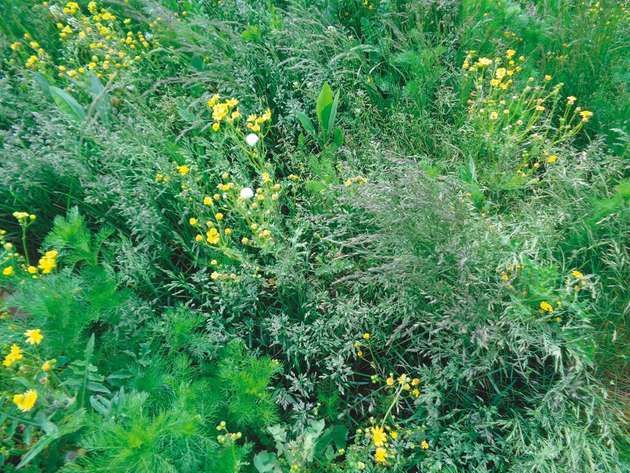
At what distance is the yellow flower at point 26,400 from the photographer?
1.47 metres

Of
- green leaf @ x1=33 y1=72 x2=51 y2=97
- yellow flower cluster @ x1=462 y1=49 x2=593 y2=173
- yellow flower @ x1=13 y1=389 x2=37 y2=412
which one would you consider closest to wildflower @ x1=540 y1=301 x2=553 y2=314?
yellow flower cluster @ x1=462 y1=49 x2=593 y2=173

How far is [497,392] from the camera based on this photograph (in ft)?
5.97

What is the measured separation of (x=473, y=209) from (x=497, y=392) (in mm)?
729

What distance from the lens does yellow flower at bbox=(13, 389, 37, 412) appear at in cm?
147

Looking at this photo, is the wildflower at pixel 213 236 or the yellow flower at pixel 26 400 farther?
the wildflower at pixel 213 236

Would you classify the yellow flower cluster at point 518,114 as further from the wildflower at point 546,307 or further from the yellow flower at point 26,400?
the yellow flower at point 26,400

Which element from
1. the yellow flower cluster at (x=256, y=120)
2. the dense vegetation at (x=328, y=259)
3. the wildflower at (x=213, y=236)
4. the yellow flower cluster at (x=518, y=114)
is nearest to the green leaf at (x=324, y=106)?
the dense vegetation at (x=328, y=259)

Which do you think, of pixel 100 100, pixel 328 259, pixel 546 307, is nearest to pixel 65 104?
pixel 100 100

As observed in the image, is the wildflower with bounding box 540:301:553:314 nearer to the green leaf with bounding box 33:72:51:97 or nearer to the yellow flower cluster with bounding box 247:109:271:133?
the yellow flower cluster with bounding box 247:109:271:133

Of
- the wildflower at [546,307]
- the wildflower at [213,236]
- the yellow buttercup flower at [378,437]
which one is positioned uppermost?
the wildflower at [213,236]

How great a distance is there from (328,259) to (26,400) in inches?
47.8

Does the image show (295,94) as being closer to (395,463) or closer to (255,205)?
(255,205)

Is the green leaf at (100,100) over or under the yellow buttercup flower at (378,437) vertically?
over

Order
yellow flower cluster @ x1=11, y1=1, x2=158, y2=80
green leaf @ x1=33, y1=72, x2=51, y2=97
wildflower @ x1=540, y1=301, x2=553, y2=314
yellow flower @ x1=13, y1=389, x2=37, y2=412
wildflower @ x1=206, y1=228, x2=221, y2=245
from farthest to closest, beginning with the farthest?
yellow flower cluster @ x1=11, y1=1, x2=158, y2=80 → green leaf @ x1=33, y1=72, x2=51, y2=97 → wildflower @ x1=206, y1=228, x2=221, y2=245 → wildflower @ x1=540, y1=301, x2=553, y2=314 → yellow flower @ x1=13, y1=389, x2=37, y2=412
